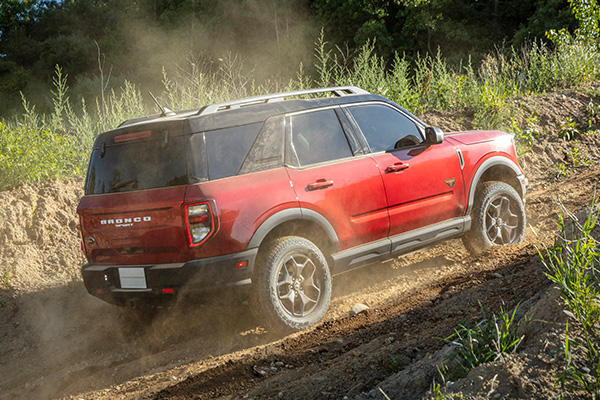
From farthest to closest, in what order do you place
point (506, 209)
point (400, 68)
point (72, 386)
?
A: point (400, 68) → point (506, 209) → point (72, 386)

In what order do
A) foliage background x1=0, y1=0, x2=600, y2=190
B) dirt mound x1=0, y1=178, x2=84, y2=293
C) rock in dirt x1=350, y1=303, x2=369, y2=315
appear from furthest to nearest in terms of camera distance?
foliage background x1=0, y1=0, x2=600, y2=190 < dirt mound x1=0, y1=178, x2=84, y2=293 < rock in dirt x1=350, y1=303, x2=369, y2=315

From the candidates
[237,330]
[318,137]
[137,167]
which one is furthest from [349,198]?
[137,167]

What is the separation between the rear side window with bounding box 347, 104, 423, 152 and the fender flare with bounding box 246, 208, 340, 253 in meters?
1.02

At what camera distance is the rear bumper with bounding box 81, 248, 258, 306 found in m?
4.36

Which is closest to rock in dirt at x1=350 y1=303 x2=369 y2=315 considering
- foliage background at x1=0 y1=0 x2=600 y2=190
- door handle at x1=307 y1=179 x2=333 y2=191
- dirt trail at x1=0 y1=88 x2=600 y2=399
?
dirt trail at x1=0 y1=88 x2=600 y2=399

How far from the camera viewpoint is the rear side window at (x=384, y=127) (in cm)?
554

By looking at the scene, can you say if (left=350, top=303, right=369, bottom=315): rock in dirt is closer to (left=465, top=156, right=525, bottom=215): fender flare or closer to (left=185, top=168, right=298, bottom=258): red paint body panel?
(left=185, top=168, right=298, bottom=258): red paint body panel

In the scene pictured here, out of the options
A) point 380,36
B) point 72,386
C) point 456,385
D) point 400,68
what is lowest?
point 72,386

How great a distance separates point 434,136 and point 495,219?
1.41 metres

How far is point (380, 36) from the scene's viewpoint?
29.7 meters

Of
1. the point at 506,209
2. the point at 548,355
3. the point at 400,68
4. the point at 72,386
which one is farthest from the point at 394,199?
the point at 400,68

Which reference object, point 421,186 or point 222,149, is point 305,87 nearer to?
point 421,186

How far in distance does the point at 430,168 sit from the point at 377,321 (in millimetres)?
1808

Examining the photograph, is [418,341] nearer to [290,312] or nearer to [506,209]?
[290,312]
